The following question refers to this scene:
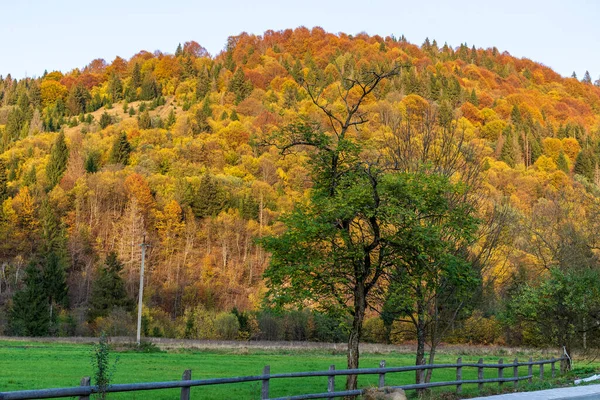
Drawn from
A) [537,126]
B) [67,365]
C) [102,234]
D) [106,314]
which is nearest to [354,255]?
[67,365]

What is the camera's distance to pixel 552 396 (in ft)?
60.8

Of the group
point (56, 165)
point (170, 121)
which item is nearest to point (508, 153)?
point (170, 121)

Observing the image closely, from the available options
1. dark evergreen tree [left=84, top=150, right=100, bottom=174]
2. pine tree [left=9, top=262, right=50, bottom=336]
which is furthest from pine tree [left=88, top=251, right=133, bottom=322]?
dark evergreen tree [left=84, top=150, right=100, bottom=174]

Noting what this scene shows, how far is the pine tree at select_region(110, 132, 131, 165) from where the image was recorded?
161 m

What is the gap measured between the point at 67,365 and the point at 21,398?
1070 inches

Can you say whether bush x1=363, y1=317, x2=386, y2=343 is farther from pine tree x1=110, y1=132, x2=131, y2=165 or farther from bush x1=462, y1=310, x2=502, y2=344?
pine tree x1=110, y1=132, x2=131, y2=165

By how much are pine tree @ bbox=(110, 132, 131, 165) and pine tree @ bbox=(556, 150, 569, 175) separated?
3938 inches

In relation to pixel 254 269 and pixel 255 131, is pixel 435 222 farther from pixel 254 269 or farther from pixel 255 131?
pixel 255 131

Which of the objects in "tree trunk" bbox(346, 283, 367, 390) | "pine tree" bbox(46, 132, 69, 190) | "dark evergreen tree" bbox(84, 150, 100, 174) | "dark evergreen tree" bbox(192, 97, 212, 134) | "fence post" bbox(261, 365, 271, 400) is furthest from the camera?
"dark evergreen tree" bbox(192, 97, 212, 134)

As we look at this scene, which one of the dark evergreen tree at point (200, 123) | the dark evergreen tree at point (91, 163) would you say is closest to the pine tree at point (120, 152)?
the dark evergreen tree at point (91, 163)

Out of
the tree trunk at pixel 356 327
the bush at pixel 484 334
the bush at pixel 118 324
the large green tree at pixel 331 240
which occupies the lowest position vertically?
the bush at pixel 484 334

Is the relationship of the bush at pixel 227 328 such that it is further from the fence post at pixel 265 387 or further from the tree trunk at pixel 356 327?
the fence post at pixel 265 387

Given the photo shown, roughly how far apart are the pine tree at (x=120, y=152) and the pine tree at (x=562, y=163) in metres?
100

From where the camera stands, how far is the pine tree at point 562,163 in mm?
162087
